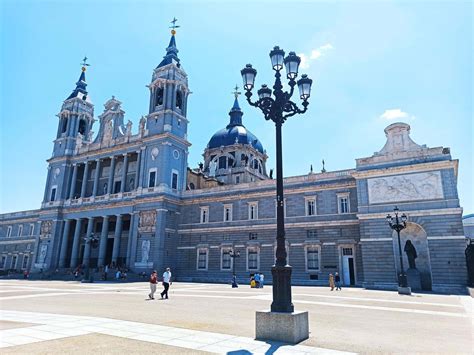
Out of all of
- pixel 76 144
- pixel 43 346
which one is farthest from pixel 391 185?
pixel 76 144

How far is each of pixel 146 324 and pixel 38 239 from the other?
47329mm

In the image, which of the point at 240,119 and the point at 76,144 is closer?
the point at 76,144

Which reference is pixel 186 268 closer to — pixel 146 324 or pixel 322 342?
pixel 146 324

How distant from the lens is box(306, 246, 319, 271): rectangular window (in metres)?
33.0

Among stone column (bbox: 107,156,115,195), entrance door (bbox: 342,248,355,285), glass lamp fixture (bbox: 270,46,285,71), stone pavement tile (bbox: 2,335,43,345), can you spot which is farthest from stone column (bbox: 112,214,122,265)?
glass lamp fixture (bbox: 270,46,285,71)

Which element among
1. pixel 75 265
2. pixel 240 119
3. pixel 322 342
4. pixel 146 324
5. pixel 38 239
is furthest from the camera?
pixel 240 119

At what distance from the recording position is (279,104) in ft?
33.2

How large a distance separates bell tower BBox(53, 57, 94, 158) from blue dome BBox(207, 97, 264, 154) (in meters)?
23.2

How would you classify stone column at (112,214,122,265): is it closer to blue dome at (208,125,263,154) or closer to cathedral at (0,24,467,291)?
cathedral at (0,24,467,291)

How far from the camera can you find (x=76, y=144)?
5278cm

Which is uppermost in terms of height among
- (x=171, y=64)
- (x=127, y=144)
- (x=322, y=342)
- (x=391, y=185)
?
(x=171, y=64)

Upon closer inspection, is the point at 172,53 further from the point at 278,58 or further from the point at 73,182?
the point at 278,58

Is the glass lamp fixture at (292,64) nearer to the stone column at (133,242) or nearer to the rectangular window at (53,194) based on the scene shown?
the stone column at (133,242)

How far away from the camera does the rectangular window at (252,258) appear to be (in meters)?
36.2
